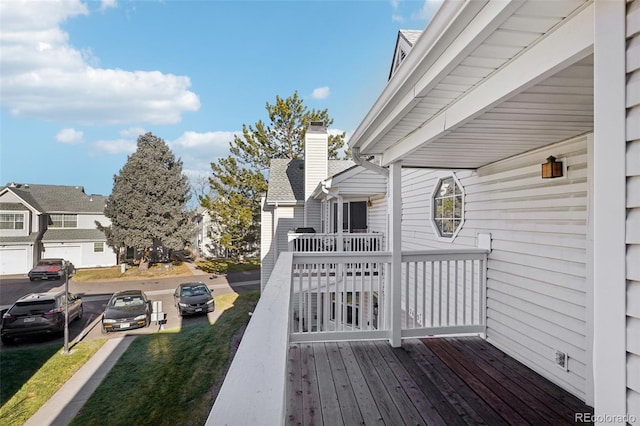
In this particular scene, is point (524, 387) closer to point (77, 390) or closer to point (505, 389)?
point (505, 389)

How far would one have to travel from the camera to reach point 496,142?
309 centimetres

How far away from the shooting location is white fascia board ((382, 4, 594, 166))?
4.05 ft

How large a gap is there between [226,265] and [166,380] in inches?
603

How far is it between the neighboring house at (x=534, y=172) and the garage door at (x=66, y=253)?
2579 cm

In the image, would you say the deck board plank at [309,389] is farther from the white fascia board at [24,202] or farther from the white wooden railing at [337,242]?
the white fascia board at [24,202]

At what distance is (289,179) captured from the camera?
48.8 feet

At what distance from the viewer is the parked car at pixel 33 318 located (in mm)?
10180

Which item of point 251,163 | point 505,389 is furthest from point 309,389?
point 251,163

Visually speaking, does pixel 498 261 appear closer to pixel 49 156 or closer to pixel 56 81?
pixel 56 81

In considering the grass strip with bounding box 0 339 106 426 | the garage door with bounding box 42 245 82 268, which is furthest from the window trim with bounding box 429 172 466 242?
the garage door with bounding box 42 245 82 268

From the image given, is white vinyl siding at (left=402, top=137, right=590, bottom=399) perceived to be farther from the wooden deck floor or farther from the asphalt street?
the asphalt street

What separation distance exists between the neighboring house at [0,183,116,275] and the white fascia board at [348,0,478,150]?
2662cm

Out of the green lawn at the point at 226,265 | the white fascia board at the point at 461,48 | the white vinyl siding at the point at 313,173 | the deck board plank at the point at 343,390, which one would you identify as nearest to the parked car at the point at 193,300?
the white vinyl siding at the point at 313,173

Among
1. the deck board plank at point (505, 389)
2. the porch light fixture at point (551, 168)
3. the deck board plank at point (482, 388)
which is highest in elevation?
Answer: the porch light fixture at point (551, 168)
